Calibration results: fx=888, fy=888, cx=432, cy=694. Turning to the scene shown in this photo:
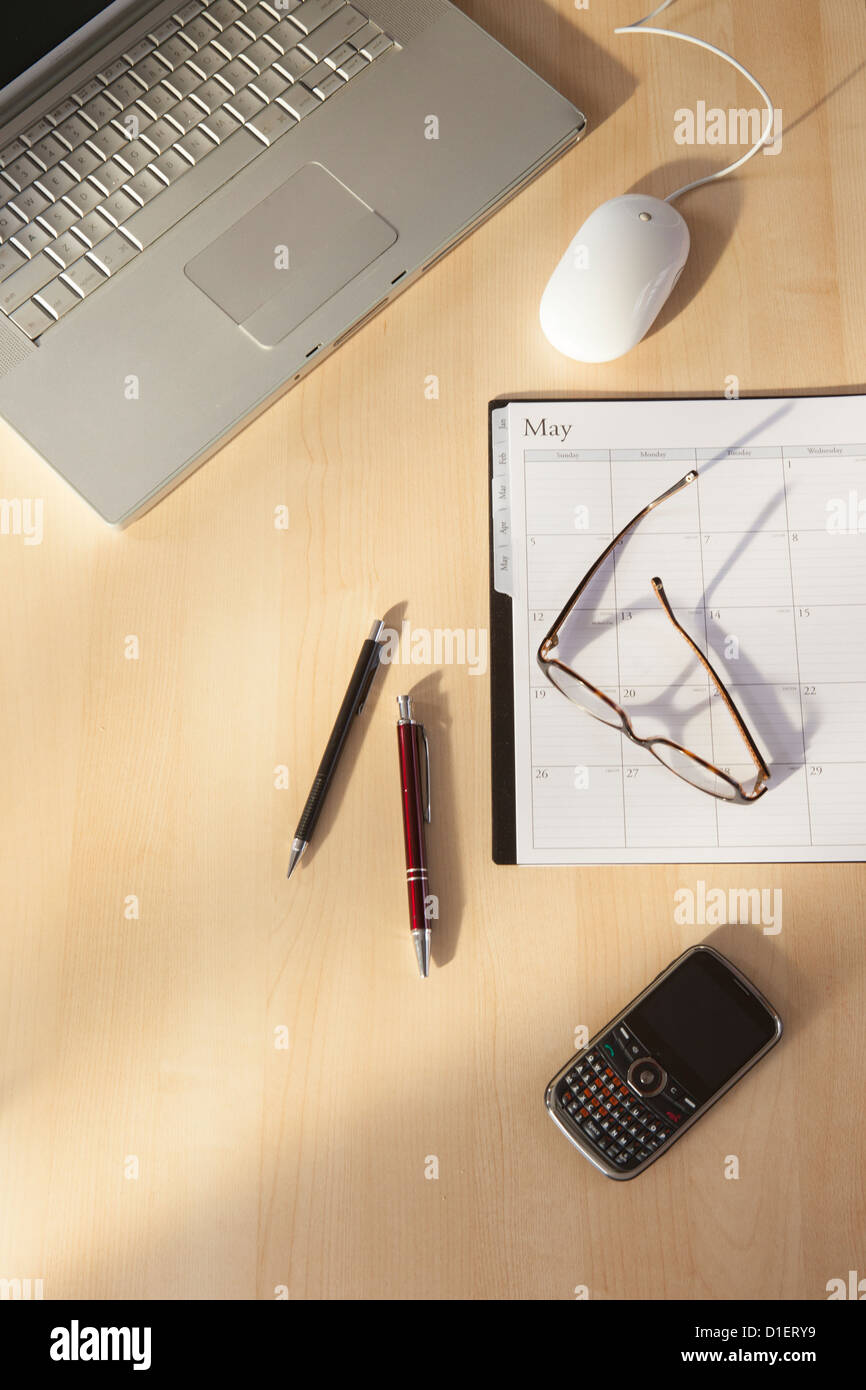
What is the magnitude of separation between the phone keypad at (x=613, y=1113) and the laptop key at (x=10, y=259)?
2.09 ft

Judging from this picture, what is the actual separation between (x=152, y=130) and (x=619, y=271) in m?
0.34

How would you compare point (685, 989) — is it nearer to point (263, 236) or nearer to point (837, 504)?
point (837, 504)

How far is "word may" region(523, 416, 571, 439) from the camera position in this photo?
0.62 metres

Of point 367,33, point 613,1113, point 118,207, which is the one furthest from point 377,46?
point 613,1113

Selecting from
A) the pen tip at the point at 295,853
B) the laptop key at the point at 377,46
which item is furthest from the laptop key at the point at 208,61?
the pen tip at the point at 295,853

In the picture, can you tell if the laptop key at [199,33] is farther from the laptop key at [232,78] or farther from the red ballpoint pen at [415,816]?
the red ballpoint pen at [415,816]

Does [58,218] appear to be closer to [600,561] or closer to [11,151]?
[11,151]

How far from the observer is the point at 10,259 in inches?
23.7

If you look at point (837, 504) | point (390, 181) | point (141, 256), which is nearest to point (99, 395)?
point (141, 256)

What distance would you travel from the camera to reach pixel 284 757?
589 mm

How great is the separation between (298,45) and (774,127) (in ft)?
1.17
